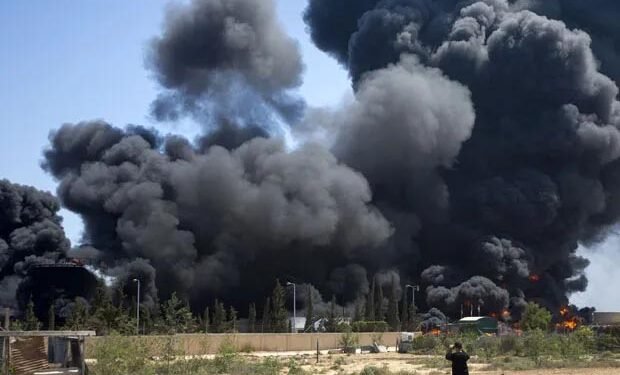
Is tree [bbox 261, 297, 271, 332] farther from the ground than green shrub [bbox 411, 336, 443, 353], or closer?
farther from the ground

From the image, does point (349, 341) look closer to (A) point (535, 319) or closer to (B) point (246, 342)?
(B) point (246, 342)

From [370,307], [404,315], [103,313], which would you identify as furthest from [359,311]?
Answer: [103,313]

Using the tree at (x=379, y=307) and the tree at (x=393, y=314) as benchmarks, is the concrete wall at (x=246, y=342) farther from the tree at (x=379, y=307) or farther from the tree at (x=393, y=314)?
the tree at (x=379, y=307)

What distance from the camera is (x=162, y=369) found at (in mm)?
40469

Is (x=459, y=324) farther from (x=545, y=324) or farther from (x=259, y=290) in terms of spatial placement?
(x=259, y=290)

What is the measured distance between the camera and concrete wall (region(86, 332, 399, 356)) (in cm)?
4222

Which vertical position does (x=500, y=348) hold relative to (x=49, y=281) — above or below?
below

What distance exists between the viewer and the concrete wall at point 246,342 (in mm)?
42219

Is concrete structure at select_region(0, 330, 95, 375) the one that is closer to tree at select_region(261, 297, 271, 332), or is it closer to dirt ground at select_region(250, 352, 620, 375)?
dirt ground at select_region(250, 352, 620, 375)

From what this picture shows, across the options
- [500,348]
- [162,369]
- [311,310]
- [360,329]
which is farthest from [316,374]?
[311,310]

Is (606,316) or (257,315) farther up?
(257,315)

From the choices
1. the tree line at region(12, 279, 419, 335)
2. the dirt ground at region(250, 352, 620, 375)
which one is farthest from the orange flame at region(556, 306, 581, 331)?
the dirt ground at region(250, 352, 620, 375)

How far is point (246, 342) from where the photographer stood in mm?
75438

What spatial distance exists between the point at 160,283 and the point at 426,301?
37234mm
